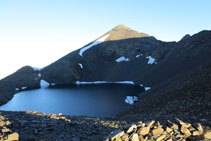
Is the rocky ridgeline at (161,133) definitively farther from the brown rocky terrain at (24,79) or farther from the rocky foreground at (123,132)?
the brown rocky terrain at (24,79)

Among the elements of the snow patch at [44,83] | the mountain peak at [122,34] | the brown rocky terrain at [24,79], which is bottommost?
the snow patch at [44,83]

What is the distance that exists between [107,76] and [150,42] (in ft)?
156

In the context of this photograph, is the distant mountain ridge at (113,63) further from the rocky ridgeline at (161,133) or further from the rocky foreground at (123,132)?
the rocky ridgeline at (161,133)

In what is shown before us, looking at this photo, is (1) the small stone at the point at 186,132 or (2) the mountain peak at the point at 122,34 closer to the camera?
(1) the small stone at the point at 186,132

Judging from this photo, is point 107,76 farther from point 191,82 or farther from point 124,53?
point 191,82

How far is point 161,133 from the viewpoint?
8625 mm

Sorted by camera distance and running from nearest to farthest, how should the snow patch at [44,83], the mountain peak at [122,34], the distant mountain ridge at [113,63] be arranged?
the distant mountain ridge at [113,63] < the snow patch at [44,83] < the mountain peak at [122,34]

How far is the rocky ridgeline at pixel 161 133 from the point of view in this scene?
8.35 meters

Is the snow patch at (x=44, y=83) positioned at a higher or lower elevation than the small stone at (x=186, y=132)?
lower

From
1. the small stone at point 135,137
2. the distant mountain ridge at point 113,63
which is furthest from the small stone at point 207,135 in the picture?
the distant mountain ridge at point 113,63

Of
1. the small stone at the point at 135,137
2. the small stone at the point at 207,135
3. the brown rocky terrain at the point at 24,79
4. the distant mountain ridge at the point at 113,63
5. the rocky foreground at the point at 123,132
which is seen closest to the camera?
the small stone at the point at 135,137

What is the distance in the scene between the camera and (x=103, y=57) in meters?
129

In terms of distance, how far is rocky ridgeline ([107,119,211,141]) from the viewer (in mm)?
8352

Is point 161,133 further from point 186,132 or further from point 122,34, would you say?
point 122,34
